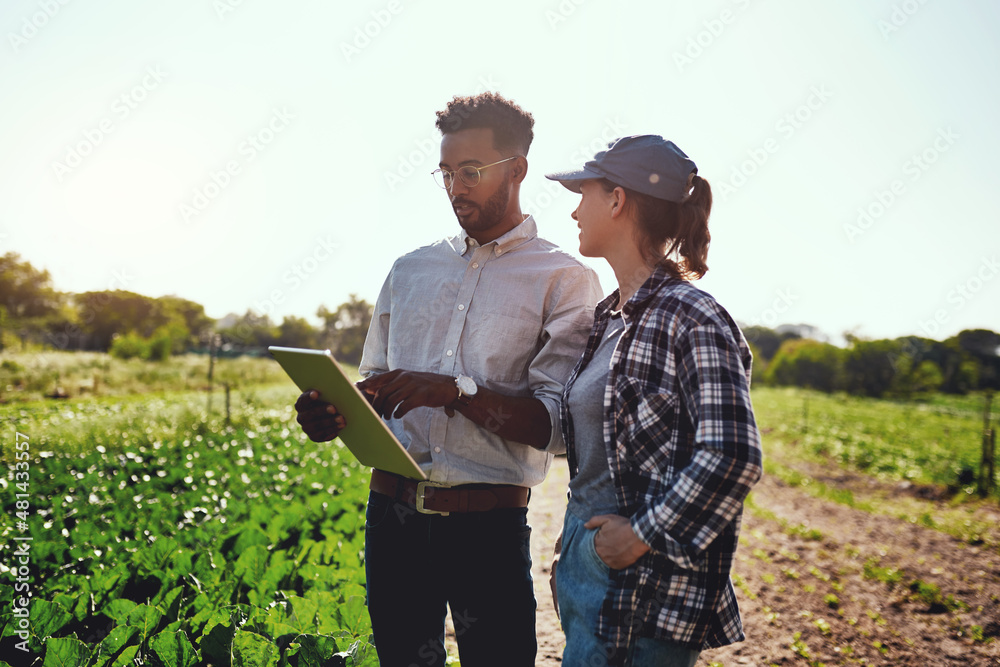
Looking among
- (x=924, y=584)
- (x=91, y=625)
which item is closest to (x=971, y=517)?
(x=924, y=584)

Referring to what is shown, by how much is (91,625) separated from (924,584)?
22.2ft

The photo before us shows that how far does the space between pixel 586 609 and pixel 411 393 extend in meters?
0.69

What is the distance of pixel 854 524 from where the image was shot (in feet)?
29.0

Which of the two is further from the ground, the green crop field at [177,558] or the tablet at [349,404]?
the tablet at [349,404]

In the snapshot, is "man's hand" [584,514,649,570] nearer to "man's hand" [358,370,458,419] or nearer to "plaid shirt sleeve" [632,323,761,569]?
"plaid shirt sleeve" [632,323,761,569]

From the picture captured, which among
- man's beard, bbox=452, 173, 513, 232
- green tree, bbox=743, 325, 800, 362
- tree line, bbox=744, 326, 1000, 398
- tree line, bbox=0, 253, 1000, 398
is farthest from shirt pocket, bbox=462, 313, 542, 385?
green tree, bbox=743, 325, 800, 362

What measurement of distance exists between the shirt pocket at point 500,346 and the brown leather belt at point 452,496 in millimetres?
340

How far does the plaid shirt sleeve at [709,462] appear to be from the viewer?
1.21 m

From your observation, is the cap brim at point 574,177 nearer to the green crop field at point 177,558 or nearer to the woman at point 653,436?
the woman at point 653,436

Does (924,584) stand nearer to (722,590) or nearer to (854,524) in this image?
(854,524)

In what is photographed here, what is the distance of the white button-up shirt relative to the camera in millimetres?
1903

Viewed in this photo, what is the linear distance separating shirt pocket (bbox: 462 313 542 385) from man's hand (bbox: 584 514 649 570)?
26.1 inches

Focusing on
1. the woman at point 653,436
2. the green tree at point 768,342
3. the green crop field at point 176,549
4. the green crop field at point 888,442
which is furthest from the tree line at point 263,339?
the green tree at point 768,342

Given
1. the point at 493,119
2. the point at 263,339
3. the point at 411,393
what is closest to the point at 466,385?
the point at 411,393
